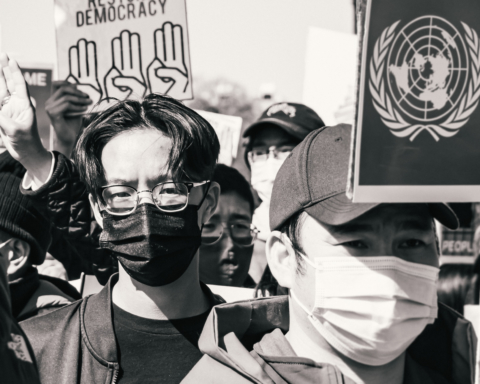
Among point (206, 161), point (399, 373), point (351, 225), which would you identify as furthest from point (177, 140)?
point (399, 373)

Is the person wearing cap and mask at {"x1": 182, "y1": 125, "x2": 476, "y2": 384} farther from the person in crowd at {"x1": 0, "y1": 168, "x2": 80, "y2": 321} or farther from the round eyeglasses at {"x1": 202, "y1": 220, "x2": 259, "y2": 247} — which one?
the round eyeglasses at {"x1": 202, "y1": 220, "x2": 259, "y2": 247}

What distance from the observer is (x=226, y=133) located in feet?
18.1

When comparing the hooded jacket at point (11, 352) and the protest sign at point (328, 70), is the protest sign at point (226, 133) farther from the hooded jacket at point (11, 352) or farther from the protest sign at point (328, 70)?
the hooded jacket at point (11, 352)

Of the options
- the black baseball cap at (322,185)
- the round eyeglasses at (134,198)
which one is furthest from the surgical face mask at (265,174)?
the black baseball cap at (322,185)

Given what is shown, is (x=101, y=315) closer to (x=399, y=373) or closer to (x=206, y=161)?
(x=206, y=161)

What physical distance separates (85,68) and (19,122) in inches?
49.4

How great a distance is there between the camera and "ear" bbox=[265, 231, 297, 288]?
8.11 feet

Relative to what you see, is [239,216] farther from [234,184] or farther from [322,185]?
[322,185]

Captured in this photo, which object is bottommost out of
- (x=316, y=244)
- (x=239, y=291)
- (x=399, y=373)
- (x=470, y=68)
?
(x=239, y=291)

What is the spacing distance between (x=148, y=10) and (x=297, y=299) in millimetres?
2921

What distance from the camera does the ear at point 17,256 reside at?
3.66 metres

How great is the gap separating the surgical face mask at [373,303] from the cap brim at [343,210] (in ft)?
0.42

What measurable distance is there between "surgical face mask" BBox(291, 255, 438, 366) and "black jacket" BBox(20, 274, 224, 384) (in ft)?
2.84

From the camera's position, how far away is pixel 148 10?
15.6ft
